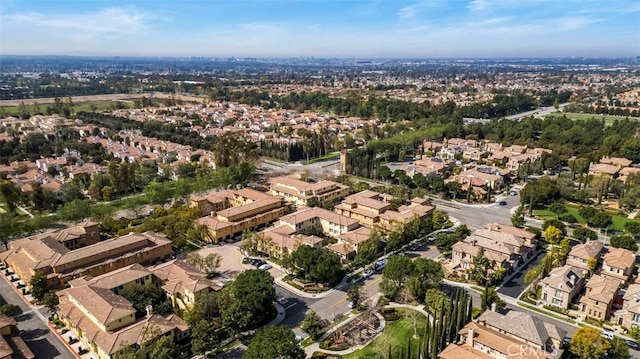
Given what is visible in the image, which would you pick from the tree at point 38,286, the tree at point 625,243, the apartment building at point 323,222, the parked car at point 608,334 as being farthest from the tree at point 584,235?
the tree at point 38,286

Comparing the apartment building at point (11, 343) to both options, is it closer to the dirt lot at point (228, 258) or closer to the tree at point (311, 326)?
the dirt lot at point (228, 258)

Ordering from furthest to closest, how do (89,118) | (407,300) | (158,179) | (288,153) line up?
(89,118), (288,153), (158,179), (407,300)

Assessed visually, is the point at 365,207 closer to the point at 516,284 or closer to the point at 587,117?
the point at 516,284

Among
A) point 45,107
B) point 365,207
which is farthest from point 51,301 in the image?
point 45,107

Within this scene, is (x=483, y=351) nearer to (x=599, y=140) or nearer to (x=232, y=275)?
(x=232, y=275)

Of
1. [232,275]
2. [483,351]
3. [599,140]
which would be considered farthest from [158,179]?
[599,140]
